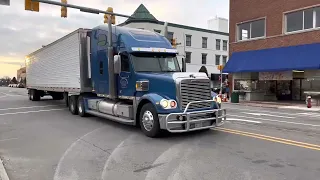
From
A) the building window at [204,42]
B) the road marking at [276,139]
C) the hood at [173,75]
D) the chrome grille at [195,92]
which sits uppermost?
the building window at [204,42]

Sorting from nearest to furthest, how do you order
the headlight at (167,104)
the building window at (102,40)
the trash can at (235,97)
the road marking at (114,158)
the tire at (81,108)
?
the road marking at (114,158) < the headlight at (167,104) < the building window at (102,40) < the tire at (81,108) < the trash can at (235,97)

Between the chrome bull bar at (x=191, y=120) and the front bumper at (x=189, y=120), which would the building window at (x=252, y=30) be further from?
the front bumper at (x=189, y=120)

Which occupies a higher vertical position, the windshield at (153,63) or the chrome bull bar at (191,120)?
the windshield at (153,63)

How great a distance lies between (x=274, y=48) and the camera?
23359mm

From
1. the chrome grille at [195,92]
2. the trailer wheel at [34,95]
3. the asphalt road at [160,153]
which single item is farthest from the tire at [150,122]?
the trailer wheel at [34,95]

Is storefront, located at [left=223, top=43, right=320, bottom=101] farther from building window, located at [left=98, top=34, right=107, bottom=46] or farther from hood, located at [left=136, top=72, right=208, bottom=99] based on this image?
building window, located at [left=98, top=34, right=107, bottom=46]

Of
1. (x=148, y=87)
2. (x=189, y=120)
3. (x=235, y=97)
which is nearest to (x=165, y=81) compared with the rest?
(x=148, y=87)

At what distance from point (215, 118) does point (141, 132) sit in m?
2.29

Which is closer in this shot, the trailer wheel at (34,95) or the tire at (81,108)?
the tire at (81,108)

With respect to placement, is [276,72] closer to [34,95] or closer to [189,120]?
[189,120]

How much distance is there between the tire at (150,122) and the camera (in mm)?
8375

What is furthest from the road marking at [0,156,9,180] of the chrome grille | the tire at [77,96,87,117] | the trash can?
the trash can

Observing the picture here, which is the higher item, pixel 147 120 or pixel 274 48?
pixel 274 48

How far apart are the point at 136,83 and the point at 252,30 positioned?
19.3 metres
